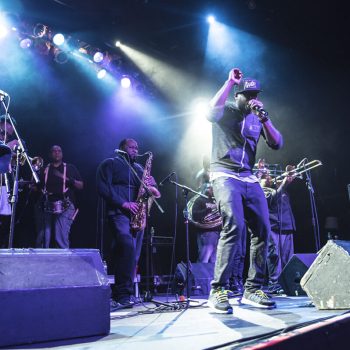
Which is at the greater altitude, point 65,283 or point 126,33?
point 126,33

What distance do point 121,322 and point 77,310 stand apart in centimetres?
103

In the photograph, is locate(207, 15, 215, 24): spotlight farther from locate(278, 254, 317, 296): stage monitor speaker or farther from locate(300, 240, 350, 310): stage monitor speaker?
locate(300, 240, 350, 310): stage monitor speaker

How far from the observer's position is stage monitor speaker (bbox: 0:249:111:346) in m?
2.44

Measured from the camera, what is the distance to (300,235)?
446 inches

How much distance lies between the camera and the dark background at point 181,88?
9.11 meters

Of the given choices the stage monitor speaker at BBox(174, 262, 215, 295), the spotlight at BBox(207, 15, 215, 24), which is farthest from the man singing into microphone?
the spotlight at BBox(207, 15, 215, 24)

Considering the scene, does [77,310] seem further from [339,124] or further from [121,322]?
[339,124]

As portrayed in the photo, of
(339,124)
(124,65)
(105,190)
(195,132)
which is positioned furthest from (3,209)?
(339,124)

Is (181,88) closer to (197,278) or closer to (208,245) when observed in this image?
(208,245)

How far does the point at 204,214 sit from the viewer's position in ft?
26.9

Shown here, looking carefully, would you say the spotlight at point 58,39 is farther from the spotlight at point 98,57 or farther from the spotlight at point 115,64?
the spotlight at point 115,64

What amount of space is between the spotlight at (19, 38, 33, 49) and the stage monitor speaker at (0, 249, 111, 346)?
21.5 feet

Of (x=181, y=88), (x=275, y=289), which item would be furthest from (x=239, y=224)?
(x=181, y=88)

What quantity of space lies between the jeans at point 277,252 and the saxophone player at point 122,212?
110 inches
